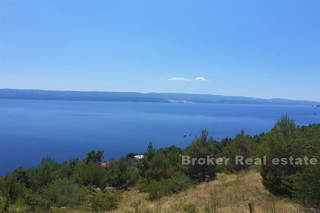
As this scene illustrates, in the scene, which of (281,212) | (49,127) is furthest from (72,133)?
(281,212)

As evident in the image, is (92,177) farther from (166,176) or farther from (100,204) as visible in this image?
(100,204)

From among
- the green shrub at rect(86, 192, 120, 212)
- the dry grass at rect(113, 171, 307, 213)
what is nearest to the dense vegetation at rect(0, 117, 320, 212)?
the green shrub at rect(86, 192, 120, 212)

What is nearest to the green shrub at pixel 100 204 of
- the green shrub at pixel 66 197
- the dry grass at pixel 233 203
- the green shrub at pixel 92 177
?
the dry grass at pixel 233 203

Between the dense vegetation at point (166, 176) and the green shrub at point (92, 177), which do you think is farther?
the green shrub at point (92, 177)

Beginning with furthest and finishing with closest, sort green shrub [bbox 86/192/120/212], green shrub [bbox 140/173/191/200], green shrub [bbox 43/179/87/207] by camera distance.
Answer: green shrub [bbox 140/173/191/200] < green shrub [bbox 43/179/87/207] < green shrub [bbox 86/192/120/212]

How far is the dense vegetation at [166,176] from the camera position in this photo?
31.1 ft

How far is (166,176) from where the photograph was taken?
25.7 metres

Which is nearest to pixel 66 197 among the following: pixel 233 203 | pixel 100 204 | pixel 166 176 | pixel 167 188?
pixel 100 204

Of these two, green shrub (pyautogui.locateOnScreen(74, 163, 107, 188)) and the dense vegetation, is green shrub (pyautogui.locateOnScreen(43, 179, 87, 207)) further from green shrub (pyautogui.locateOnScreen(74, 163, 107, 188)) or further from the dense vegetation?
green shrub (pyautogui.locateOnScreen(74, 163, 107, 188))

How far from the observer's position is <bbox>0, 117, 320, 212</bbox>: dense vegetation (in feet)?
31.1

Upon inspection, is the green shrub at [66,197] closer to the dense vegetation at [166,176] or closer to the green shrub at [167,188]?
the dense vegetation at [166,176]

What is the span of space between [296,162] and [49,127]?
102316mm

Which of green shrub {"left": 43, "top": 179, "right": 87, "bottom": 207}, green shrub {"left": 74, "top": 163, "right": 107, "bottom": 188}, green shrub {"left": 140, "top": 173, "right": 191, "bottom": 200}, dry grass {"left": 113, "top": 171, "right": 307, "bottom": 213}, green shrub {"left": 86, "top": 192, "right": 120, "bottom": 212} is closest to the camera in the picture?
dry grass {"left": 113, "top": 171, "right": 307, "bottom": 213}

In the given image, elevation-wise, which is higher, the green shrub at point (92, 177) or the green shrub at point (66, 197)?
the green shrub at point (66, 197)
